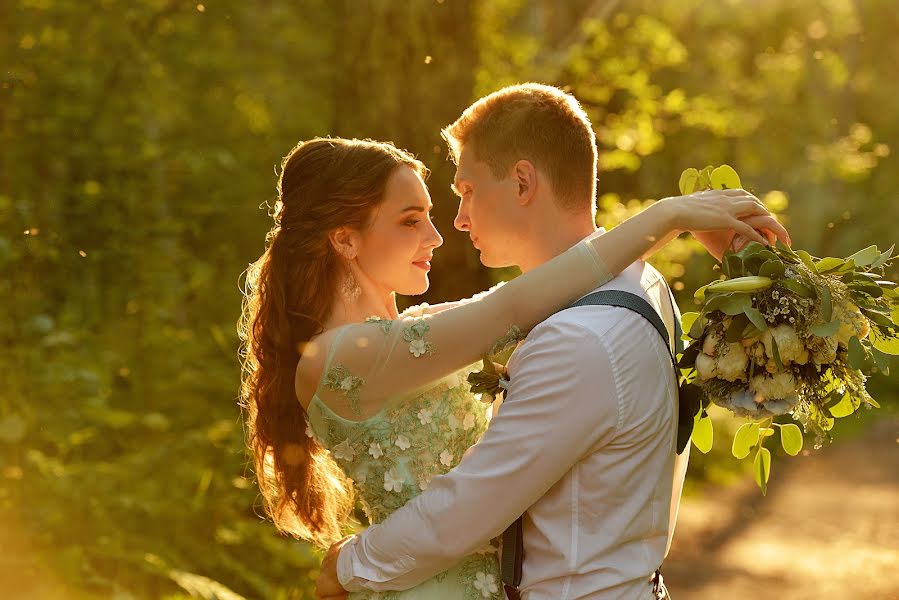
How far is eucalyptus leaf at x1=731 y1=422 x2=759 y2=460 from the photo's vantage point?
3115mm

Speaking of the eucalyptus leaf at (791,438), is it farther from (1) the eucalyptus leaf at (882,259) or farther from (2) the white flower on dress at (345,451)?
(2) the white flower on dress at (345,451)

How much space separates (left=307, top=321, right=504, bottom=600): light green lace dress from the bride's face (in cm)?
34

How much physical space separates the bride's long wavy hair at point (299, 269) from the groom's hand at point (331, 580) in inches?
17.8

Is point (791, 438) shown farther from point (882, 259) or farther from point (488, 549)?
point (488, 549)

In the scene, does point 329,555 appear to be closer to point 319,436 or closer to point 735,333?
point 319,436

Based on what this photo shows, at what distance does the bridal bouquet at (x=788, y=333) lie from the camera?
2.51m

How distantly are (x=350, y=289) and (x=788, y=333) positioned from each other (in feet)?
4.73

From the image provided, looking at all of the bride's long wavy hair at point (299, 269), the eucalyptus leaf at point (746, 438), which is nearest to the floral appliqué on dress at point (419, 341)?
the bride's long wavy hair at point (299, 269)

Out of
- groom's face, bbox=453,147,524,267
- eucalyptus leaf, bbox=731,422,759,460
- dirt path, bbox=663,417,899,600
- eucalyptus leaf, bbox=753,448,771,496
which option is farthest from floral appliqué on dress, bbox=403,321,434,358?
dirt path, bbox=663,417,899,600

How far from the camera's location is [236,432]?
6672mm

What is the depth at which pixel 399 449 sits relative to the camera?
10.3ft

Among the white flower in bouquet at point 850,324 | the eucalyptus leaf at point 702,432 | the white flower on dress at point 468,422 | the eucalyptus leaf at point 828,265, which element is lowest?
the eucalyptus leaf at point 702,432

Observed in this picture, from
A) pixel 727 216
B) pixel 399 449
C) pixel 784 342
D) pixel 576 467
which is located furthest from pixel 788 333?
pixel 399 449

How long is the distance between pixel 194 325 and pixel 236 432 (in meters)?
1.12
